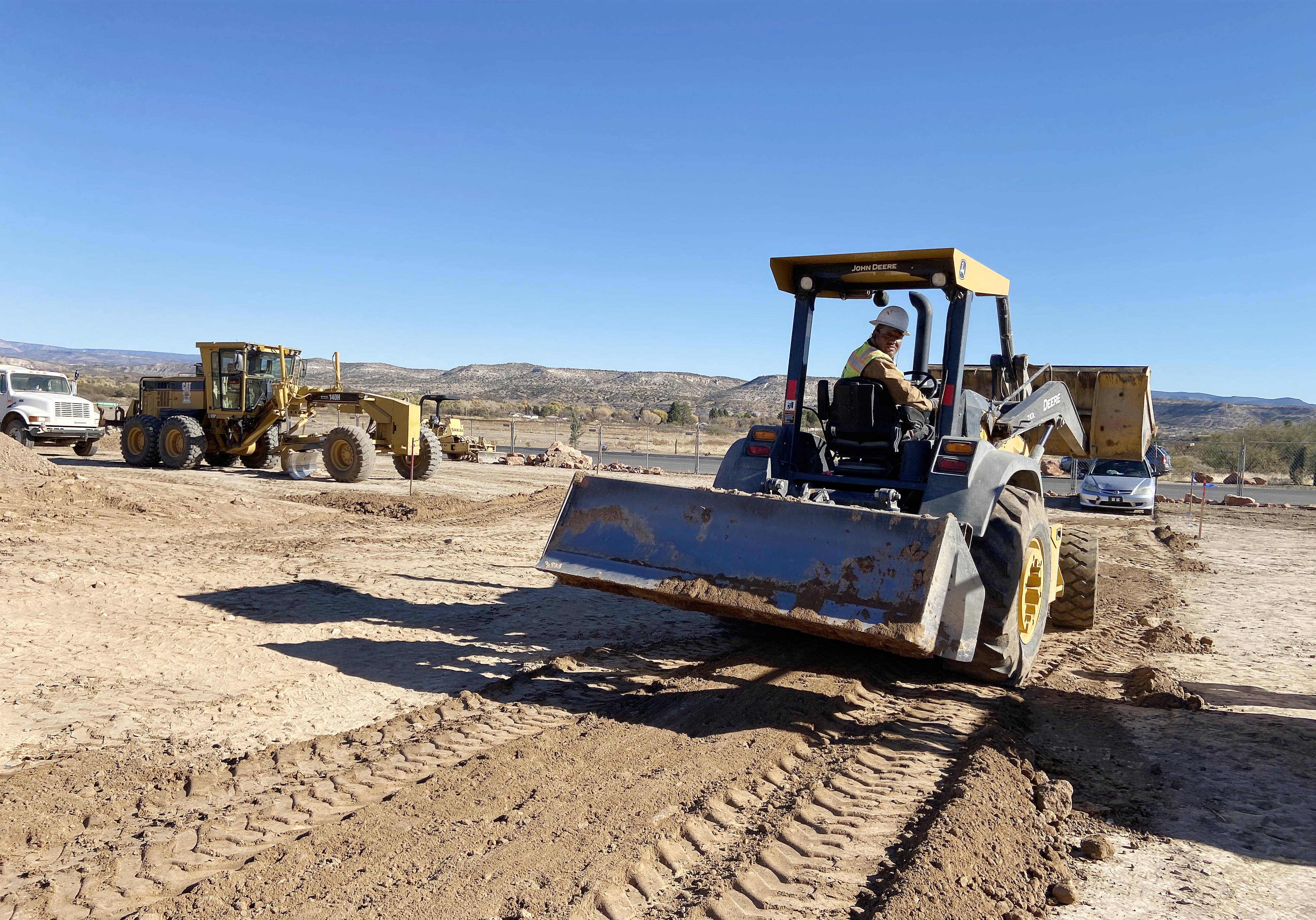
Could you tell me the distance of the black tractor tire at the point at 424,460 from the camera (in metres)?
19.7

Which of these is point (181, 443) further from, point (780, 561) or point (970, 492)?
point (970, 492)

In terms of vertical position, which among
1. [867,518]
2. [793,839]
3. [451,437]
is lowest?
[793,839]

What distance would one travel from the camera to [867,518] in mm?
5098

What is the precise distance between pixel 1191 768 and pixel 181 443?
19508 millimetres

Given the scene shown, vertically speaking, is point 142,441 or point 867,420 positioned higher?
point 867,420

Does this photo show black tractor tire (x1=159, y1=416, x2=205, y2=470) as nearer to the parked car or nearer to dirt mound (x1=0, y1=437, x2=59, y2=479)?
dirt mound (x1=0, y1=437, x2=59, y2=479)

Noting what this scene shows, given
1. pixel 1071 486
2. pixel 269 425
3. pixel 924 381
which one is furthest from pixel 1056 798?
pixel 1071 486

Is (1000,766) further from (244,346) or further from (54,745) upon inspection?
(244,346)

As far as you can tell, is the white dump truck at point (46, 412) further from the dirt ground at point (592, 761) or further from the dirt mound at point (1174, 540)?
the dirt mound at point (1174, 540)

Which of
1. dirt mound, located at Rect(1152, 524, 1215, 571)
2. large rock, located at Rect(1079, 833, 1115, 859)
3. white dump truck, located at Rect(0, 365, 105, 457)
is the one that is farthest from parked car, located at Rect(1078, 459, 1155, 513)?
white dump truck, located at Rect(0, 365, 105, 457)

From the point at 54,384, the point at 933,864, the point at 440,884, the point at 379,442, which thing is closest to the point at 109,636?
the point at 440,884

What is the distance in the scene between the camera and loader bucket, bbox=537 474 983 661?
16.0ft

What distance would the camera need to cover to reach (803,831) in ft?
12.6

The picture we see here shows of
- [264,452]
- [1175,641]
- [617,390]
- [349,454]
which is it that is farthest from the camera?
[617,390]
